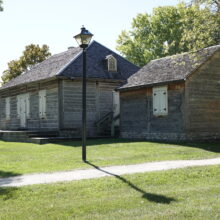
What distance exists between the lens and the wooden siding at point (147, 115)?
63.6ft

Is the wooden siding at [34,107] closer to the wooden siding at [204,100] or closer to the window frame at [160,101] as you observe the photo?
the window frame at [160,101]

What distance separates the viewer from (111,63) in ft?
87.1

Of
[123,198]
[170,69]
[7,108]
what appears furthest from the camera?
[7,108]

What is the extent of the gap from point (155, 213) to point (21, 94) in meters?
23.7

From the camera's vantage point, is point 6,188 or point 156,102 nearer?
point 6,188

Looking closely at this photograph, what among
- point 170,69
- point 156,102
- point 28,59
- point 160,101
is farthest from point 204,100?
point 28,59

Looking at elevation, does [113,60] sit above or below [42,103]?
above

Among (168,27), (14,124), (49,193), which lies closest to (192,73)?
(49,193)

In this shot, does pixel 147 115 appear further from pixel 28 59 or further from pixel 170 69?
pixel 28 59

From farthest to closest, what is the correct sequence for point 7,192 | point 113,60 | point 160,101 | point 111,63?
1. point 113,60
2. point 111,63
3. point 160,101
4. point 7,192

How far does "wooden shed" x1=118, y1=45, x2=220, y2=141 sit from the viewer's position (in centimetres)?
1917

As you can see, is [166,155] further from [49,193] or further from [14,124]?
[14,124]

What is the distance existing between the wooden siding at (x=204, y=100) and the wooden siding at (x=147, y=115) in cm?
48

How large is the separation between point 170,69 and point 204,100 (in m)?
2.63
